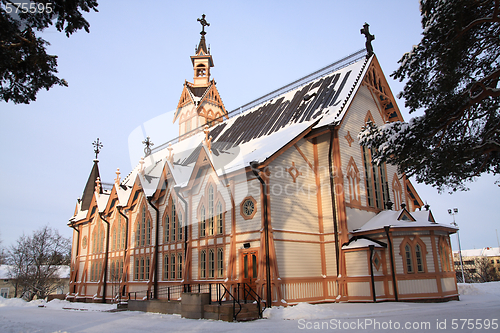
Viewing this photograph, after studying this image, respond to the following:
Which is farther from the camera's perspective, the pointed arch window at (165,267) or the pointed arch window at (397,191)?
the pointed arch window at (397,191)

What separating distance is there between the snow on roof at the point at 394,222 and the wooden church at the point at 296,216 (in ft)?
0.30

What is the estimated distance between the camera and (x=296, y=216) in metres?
18.9

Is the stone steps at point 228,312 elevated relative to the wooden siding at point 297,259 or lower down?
lower down

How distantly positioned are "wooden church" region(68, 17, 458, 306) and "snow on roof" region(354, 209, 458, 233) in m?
0.09

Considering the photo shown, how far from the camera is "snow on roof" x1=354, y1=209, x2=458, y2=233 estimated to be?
60.7ft

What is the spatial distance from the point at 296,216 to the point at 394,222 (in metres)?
4.82

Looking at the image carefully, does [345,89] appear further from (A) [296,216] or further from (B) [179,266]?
(B) [179,266]

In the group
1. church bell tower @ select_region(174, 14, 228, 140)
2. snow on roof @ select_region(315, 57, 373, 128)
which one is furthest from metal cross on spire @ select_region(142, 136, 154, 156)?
snow on roof @ select_region(315, 57, 373, 128)

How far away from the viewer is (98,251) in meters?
31.6

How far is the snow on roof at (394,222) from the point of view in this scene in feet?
60.7

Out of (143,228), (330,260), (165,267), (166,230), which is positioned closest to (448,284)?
(330,260)

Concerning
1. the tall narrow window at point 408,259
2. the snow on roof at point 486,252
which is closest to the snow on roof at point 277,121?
the tall narrow window at point 408,259

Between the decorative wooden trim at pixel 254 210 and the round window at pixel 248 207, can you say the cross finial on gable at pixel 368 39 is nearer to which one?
the decorative wooden trim at pixel 254 210

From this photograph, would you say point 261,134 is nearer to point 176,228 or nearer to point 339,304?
point 176,228
